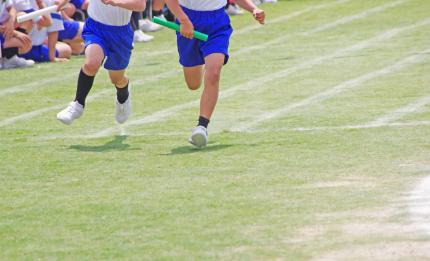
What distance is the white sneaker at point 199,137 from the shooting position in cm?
1054

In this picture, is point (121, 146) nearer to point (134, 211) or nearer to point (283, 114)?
point (283, 114)

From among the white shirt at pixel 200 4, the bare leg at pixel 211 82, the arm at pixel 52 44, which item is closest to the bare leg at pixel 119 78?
the white shirt at pixel 200 4

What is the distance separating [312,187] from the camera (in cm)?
855

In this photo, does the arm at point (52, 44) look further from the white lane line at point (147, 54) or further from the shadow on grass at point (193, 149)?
the shadow on grass at point (193, 149)

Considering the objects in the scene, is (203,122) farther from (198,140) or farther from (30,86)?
(30,86)

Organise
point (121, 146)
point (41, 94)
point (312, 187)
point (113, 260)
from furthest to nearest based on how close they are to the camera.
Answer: point (41, 94) < point (121, 146) < point (312, 187) < point (113, 260)

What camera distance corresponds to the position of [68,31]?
2016cm

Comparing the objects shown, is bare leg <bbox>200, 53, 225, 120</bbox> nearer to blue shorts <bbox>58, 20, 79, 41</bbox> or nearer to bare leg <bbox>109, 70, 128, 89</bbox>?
bare leg <bbox>109, 70, 128, 89</bbox>

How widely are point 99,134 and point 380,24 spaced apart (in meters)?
11.0

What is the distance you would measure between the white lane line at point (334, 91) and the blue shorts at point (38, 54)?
556cm

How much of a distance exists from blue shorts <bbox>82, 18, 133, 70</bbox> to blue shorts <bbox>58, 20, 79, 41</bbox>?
8410mm

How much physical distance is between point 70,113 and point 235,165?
235 centimetres

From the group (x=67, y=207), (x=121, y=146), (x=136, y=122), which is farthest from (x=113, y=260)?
(x=136, y=122)

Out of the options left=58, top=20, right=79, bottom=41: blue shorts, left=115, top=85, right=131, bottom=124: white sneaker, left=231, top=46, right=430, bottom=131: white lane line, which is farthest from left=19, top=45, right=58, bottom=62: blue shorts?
left=115, top=85, right=131, bottom=124: white sneaker
